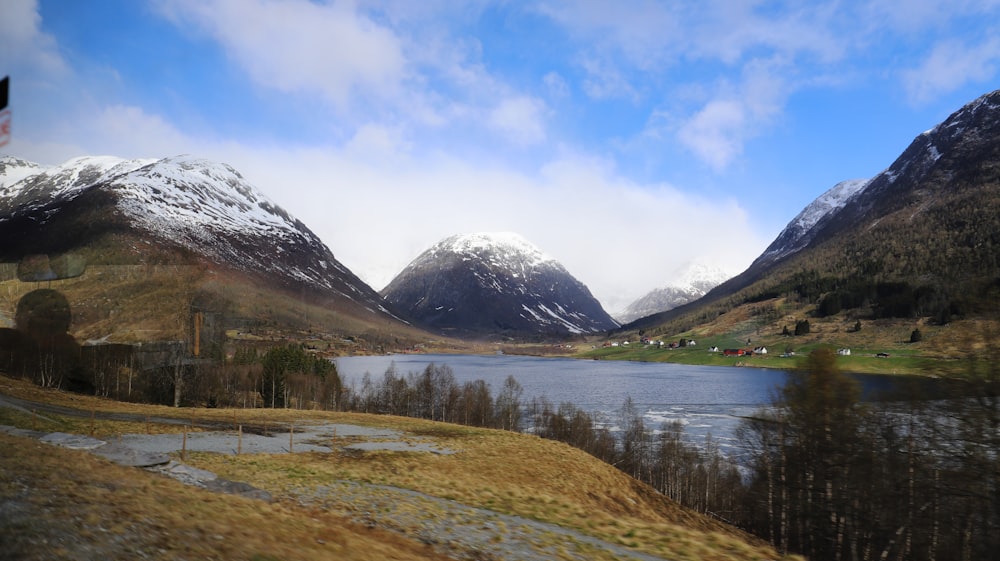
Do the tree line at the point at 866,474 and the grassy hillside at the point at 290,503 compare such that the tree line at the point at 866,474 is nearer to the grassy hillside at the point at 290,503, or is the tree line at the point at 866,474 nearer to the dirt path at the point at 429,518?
the grassy hillside at the point at 290,503

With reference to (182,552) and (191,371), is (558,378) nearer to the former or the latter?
(191,371)

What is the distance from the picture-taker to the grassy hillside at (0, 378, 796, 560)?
10.3 metres

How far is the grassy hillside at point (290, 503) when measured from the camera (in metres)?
10.3

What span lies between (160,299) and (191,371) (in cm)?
3121

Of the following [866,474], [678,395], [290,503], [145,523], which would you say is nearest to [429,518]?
[290,503]

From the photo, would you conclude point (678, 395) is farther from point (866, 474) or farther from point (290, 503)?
point (290, 503)

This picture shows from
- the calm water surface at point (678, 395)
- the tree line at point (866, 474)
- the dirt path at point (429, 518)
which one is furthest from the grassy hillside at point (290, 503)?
the calm water surface at point (678, 395)

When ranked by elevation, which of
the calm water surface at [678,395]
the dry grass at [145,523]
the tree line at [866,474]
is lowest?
the calm water surface at [678,395]

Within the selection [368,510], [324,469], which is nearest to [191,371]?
[324,469]

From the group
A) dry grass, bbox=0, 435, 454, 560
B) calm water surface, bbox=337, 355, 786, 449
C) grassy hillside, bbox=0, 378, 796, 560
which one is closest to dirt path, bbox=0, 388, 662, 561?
grassy hillside, bbox=0, 378, 796, 560

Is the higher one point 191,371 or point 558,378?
point 191,371

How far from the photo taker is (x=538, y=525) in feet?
62.6

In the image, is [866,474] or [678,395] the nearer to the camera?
[866,474]

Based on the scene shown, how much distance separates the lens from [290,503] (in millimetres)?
17797
